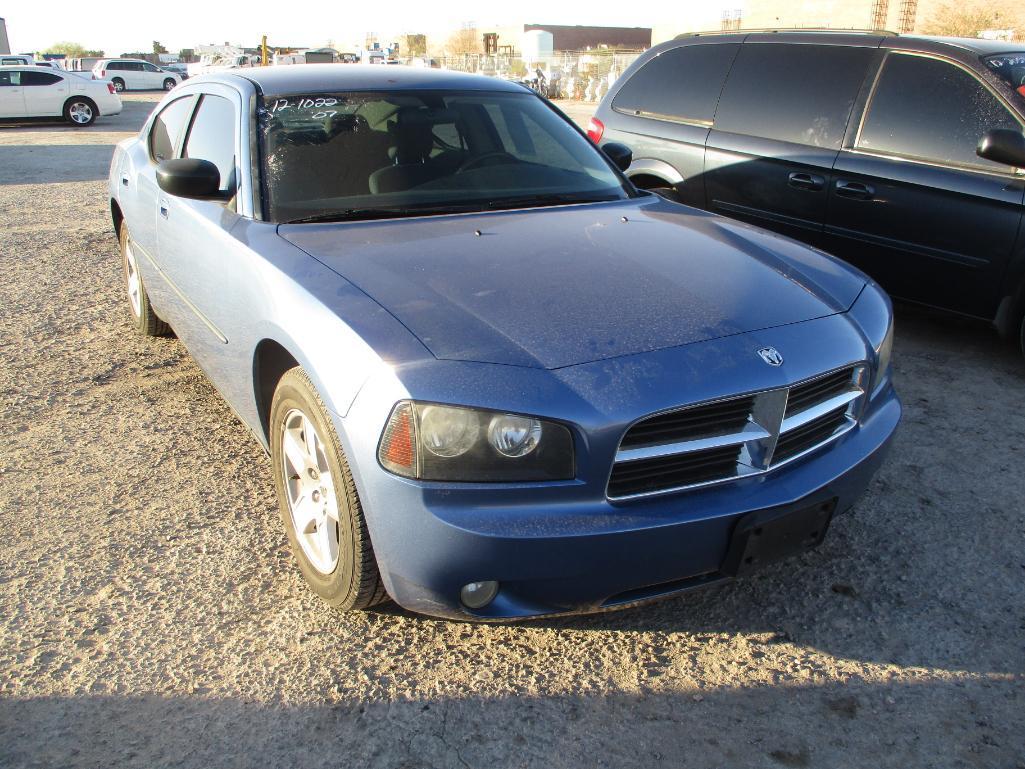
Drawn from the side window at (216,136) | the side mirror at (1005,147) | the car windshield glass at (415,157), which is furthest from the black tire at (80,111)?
the side mirror at (1005,147)

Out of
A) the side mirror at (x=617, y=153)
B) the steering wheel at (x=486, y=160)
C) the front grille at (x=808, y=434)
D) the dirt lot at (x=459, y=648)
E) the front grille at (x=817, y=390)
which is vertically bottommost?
the dirt lot at (x=459, y=648)

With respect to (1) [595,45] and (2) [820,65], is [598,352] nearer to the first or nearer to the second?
(2) [820,65]

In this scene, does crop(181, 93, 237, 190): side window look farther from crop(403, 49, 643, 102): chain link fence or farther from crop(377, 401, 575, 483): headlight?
crop(403, 49, 643, 102): chain link fence

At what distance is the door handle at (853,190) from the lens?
200 inches

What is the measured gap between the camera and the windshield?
4.74 meters

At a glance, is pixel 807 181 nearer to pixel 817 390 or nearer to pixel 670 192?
pixel 670 192

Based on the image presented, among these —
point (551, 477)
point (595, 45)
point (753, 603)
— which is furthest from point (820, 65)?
point (595, 45)

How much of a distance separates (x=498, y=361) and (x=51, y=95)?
23.1 m

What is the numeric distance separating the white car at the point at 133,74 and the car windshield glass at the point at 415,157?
44336mm

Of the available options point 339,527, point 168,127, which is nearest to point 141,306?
point 168,127

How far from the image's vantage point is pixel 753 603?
2.84m

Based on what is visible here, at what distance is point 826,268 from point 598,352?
4.26 feet

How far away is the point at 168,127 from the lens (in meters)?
4.55

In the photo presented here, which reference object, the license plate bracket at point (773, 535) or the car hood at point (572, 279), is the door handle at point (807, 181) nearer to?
the car hood at point (572, 279)
